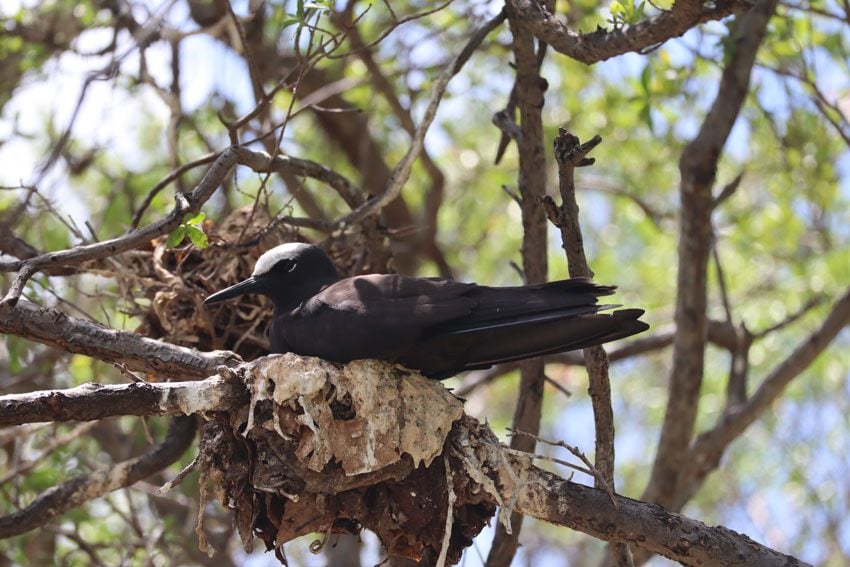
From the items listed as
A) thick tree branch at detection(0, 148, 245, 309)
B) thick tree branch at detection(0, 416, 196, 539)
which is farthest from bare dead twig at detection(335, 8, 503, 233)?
thick tree branch at detection(0, 416, 196, 539)

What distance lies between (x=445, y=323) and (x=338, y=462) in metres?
0.80

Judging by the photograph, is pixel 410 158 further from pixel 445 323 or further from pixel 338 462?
pixel 338 462

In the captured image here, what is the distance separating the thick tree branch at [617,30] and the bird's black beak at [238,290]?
66.3 inches

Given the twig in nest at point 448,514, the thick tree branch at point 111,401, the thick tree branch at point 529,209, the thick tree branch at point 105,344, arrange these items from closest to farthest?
the thick tree branch at point 111,401, the twig in nest at point 448,514, the thick tree branch at point 105,344, the thick tree branch at point 529,209

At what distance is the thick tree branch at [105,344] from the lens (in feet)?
13.3

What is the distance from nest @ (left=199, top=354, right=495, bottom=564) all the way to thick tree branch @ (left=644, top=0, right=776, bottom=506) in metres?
2.53

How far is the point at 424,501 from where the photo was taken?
4.14 m

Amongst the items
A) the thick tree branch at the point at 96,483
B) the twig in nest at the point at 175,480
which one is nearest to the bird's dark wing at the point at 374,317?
the twig in nest at the point at 175,480

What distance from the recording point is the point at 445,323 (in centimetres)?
450

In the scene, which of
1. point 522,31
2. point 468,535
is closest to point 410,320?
point 468,535

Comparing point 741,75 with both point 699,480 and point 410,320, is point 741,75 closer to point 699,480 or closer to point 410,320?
point 699,480

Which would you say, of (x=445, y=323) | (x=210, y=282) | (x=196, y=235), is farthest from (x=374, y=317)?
(x=210, y=282)

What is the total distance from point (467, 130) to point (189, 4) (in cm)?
436

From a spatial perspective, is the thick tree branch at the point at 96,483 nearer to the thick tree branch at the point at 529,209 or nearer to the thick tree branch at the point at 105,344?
the thick tree branch at the point at 105,344
